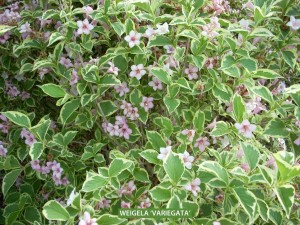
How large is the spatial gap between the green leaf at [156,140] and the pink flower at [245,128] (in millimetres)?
304

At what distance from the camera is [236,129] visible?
1433 mm

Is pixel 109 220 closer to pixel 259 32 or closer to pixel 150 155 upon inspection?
pixel 150 155

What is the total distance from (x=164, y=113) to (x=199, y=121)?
1.17 feet

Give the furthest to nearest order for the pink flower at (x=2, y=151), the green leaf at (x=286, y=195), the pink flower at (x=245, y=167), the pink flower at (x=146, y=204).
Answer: the pink flower at (x=2, y=151) < the pink flower at (x=146, y=204) < the pink flower at (x=245, y=167) < the green leaf at (x=286, y=195)

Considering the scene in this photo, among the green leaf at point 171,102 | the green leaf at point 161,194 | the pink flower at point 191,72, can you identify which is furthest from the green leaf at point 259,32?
the green leaf at point 161,194

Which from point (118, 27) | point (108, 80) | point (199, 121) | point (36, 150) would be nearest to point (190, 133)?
point (199, 121)

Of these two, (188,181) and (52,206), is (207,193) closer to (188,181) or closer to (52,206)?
(188,181)

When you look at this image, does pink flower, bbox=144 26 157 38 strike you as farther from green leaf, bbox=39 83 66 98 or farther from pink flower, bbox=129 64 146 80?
green leaf, bbox=39 83 66 98

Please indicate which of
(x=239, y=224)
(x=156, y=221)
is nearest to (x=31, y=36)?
(x=156, y=221)

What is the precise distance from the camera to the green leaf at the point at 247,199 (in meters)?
1.17

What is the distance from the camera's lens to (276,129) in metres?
1.51

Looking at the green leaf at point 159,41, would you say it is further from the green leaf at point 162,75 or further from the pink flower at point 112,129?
the pink flower at point 112,129

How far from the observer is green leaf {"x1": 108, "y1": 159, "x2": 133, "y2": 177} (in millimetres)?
1355

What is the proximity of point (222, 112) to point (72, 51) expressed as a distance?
0.70 meters
